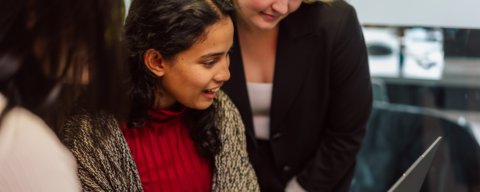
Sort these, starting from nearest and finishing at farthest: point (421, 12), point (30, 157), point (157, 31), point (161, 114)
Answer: point (30, 157) < point (157, 31) < point (161, 114) < point (421, 12)

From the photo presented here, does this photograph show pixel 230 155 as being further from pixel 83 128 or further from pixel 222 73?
pixel 83 128

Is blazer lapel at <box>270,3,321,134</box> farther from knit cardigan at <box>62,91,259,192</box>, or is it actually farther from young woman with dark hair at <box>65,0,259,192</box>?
knit cardigan at <box>62,91,259,192</box>

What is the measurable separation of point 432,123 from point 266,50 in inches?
29.7

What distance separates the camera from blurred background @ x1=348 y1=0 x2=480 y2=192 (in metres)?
1.35

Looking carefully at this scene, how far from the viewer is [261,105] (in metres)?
1.33

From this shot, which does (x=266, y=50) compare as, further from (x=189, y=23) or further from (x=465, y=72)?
(x=465, y=72)

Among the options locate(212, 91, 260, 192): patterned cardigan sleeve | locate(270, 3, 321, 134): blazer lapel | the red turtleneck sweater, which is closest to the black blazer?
locate(270, 3, 321, 134): blazer lapel

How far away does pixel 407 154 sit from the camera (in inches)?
64.3

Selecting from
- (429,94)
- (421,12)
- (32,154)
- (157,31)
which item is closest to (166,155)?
(157,31)

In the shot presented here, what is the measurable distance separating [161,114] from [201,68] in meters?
0.18

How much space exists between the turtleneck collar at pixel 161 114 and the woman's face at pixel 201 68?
0.05 metres

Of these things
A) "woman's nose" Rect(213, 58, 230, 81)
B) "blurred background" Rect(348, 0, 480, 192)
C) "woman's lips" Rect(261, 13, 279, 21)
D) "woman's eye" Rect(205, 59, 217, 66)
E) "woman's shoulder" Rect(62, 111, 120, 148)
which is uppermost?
"woman's lips" Rect(261, 13, 279, 21)

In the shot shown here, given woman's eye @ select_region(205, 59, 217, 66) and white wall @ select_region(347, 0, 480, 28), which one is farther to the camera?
white wall @ select_region(347, 0, 480, 28)

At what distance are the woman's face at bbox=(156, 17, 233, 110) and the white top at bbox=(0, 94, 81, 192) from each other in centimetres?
43
